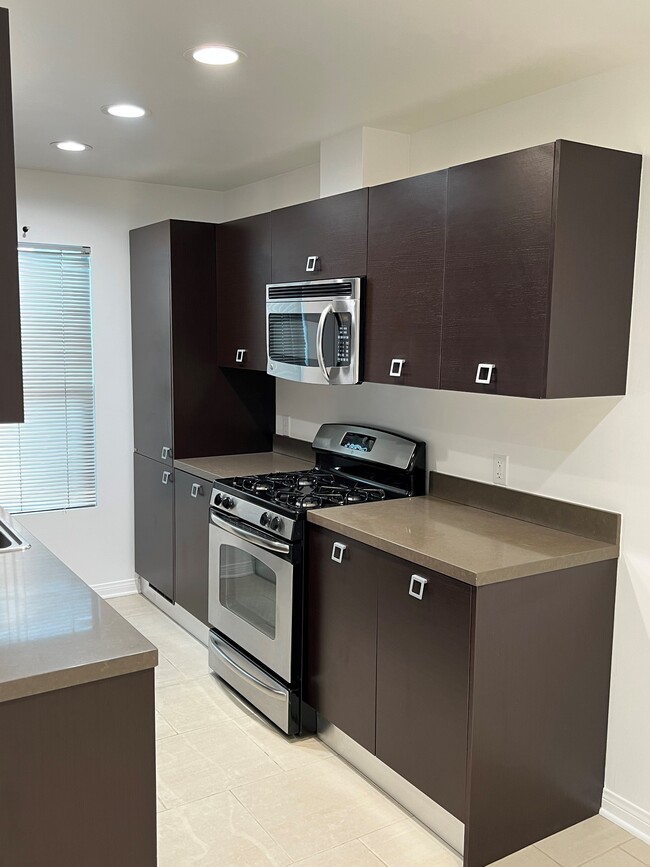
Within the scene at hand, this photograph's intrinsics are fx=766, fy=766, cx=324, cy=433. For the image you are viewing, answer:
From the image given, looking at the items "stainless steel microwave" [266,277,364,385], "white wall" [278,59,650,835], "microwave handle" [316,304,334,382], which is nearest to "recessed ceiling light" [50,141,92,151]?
"stainless steel microwave" [266,277,364,385]

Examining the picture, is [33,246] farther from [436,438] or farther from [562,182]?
[562,182]

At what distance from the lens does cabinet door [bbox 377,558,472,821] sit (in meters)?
2.28

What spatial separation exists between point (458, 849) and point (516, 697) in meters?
0.53

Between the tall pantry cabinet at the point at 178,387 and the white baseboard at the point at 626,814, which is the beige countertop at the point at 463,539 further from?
the tall pantry cabinet at the point at 178,387

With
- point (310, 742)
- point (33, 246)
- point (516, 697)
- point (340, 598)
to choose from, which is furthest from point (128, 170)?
point (516, 697)

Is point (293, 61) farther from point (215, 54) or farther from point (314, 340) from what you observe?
point (314, 340)

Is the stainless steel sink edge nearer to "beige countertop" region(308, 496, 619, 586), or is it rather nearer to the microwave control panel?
"beige countertop" region(308, 496, 619, 586)

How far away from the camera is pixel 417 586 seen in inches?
94.3

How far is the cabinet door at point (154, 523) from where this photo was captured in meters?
4.23

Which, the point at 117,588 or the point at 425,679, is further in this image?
the point at 117,588

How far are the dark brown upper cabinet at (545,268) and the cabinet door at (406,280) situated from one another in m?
0.11

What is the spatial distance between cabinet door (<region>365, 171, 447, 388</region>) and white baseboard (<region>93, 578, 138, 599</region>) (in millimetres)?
2528

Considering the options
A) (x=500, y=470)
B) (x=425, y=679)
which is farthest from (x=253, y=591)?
(x=500, y=470)

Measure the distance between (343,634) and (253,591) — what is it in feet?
2.02
